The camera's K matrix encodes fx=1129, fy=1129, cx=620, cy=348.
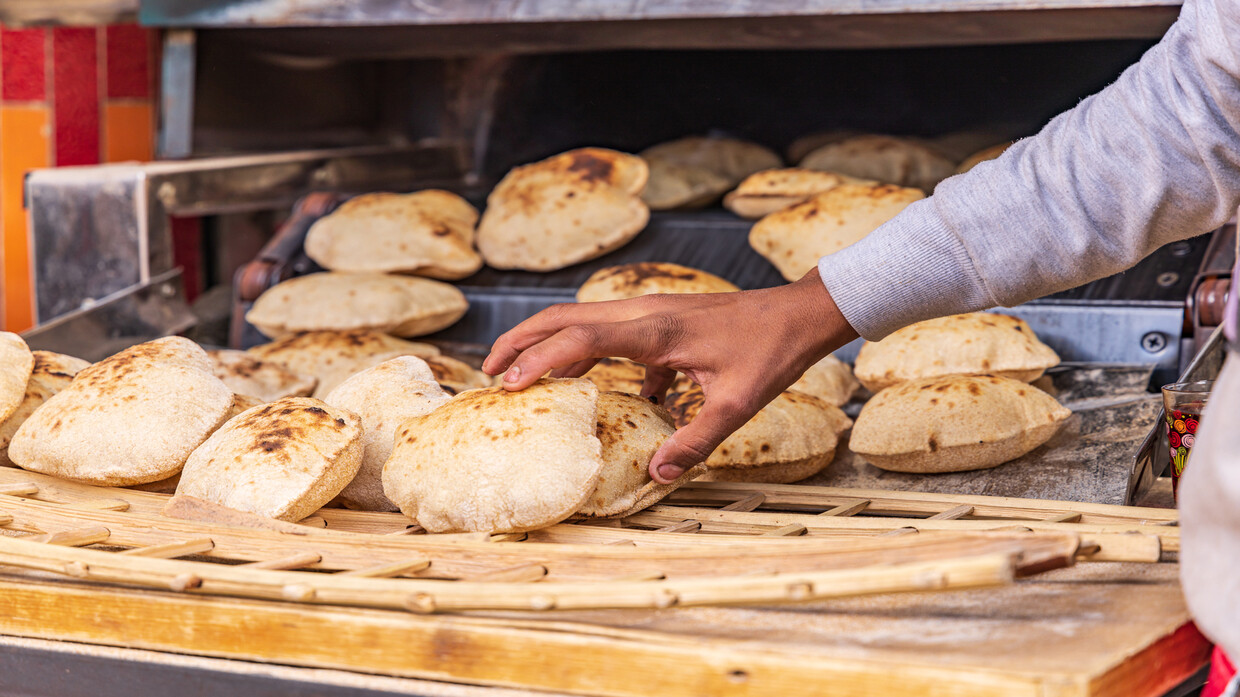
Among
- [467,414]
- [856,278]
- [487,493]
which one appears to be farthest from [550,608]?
[856,278]

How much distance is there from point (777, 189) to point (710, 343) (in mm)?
1362

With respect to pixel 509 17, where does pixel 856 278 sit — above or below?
below

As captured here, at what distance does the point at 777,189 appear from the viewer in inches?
102

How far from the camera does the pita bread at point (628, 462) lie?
134cm

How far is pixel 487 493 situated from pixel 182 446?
0.45 metres

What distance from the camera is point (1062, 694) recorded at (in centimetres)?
79

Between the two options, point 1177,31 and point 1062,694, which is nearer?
point 1062,694

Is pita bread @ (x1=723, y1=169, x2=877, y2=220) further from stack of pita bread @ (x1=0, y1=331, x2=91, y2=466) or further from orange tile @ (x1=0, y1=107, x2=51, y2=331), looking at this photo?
orange tile @ (x1=0, y1=107, x2=51, y2=331)

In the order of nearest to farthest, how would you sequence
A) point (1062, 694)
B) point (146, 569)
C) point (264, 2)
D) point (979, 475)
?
point (1062, 694) < point (146, 569) < point (979, 475) < point (264, 2)

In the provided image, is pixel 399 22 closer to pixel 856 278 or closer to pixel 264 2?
pixel 264 2

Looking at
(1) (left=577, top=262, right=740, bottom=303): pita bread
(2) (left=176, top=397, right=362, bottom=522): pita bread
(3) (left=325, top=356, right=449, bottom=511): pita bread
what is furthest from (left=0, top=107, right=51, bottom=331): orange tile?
(2) (left=176, top=397, right=362, bottom=522): pita bread

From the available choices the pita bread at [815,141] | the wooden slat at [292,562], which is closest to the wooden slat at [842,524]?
the wooden slat at [292,562]

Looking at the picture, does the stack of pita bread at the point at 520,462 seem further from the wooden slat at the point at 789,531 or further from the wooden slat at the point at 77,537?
the wooden slat at the point at 77,537

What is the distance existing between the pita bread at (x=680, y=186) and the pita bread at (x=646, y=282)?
49 cm
